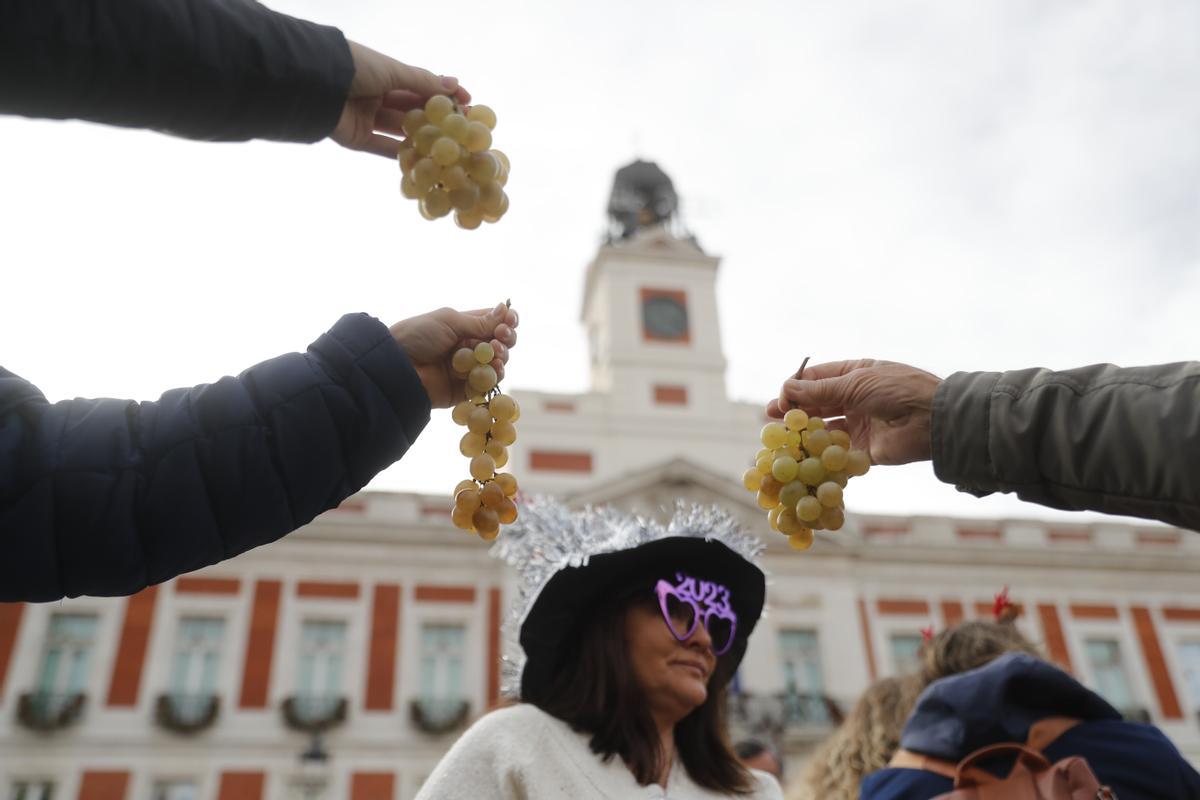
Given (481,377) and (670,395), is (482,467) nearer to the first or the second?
(481,377)

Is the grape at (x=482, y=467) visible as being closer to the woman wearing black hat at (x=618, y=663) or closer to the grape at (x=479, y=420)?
the grape at (x=479, y=420)

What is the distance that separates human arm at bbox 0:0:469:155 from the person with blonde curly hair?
2692 mm

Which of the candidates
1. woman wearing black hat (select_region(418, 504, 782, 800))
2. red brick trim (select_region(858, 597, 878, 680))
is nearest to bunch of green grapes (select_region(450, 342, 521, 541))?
woman wearing black hat (select_region(418, 504, 782, 800))

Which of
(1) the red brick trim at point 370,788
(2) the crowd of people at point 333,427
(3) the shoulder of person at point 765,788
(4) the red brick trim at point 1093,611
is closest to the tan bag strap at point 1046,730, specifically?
(2) the crowd of people at point 333,427

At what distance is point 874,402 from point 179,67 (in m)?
1.25

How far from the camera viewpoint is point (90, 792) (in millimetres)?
15391

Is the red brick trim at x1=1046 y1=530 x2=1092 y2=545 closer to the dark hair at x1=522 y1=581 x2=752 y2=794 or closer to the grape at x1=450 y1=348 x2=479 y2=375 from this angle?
the dark hair at x1=522 y1=581 x2=752 y2=794

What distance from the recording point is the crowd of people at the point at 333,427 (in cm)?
122

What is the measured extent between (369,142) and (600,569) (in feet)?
4.83

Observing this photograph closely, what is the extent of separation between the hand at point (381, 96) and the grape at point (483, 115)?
0.04 meters

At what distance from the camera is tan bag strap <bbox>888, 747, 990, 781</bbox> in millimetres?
2480

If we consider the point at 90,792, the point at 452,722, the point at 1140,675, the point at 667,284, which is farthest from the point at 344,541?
the point at 1140,675

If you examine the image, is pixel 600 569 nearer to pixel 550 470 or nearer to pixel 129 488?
pixel 129 488

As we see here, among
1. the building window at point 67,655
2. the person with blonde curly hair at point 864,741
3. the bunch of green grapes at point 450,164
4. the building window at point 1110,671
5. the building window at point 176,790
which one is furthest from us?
the building window at point 1110,671
